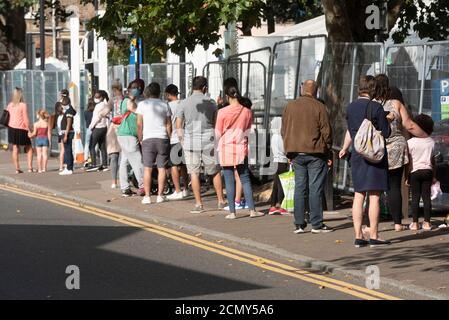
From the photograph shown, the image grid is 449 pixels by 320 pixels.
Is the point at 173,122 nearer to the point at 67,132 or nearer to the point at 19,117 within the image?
the point at 67,132

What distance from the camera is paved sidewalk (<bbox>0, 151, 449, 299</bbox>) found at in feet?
34.9

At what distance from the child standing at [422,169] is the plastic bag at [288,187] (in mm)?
1988

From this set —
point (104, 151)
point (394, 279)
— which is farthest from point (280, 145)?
point (104, 151)

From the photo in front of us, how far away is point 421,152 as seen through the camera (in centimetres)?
1372

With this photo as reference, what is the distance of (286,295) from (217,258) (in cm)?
240

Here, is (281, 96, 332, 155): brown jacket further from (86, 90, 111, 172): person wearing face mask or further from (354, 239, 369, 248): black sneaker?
(86, 90, 111, 172): person wearing face mask

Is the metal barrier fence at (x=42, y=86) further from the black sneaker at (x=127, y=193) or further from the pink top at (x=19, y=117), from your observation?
the black sneaker at (x=127, y=193)

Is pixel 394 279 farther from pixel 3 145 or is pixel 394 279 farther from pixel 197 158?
pixel 3 145

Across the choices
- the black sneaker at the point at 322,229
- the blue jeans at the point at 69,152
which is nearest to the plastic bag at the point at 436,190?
the black sneaker at the point at 322,229

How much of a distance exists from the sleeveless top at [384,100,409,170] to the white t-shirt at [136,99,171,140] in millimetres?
4789

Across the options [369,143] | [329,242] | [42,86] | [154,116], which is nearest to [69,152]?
[154,116]

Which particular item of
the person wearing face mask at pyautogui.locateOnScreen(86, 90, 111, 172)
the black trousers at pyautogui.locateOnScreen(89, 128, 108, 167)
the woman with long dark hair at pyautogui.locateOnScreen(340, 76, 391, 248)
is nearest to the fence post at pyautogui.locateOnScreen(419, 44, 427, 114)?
the woman with long dark hair at pyautogui.locateOnScreen(340, 76, 391, 248)

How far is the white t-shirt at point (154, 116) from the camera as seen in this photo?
17062 mm
